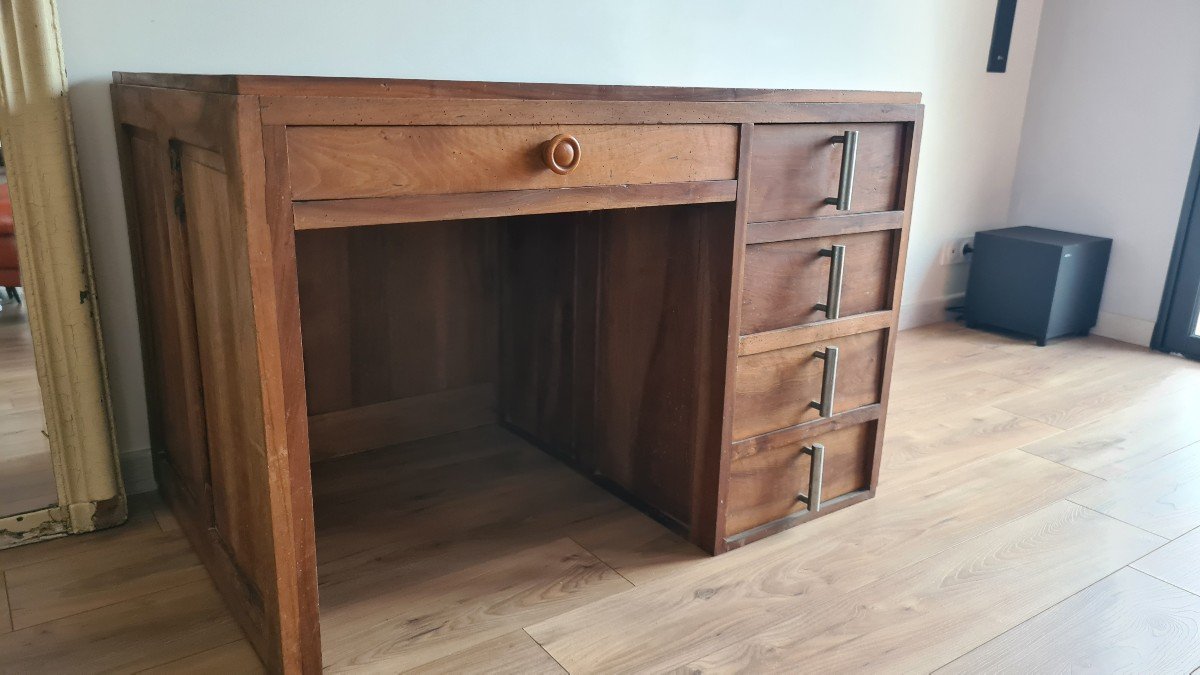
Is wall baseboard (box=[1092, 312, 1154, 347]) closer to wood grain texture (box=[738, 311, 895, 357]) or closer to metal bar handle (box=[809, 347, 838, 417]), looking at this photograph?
wood grain texture (box=[738, 311, 895, 357])

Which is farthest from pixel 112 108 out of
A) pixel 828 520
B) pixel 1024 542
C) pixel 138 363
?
pixel 1024 542

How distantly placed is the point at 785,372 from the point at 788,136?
1.28ft

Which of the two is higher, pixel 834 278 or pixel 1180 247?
pixel 834 278

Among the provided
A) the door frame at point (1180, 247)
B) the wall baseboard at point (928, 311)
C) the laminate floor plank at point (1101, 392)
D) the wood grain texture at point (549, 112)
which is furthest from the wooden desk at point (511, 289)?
the door frame at point (1180, 247)

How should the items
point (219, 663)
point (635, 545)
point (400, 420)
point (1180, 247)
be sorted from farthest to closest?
point (1180, 247), point (400, 420), point (635, 545), point (219, 663)

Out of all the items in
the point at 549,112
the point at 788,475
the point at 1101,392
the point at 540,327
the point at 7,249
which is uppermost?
the point at 549,112

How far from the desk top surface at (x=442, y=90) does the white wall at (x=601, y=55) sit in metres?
0.12

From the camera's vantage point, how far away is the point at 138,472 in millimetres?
1598

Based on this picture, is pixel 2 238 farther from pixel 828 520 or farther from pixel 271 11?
pixel 828 520

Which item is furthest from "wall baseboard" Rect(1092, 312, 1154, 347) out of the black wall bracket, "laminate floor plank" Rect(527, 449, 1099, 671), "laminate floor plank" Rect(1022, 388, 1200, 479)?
"laminate floor plank" Rect(527, 449, 1099, 671)

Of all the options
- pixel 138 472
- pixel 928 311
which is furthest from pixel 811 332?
pixel 928 311

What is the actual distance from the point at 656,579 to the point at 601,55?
118 cm

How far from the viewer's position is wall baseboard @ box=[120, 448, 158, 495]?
1.58 m

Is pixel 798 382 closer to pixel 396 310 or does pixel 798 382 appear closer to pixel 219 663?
pixel 396 310
